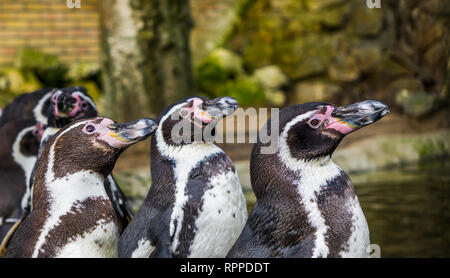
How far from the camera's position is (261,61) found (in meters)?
8.68

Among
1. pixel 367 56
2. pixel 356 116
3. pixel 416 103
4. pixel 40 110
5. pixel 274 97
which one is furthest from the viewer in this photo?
pixel 274 97

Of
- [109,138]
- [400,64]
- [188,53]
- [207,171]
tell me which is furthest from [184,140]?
[400,64]

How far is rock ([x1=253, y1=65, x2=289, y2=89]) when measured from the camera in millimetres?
8312

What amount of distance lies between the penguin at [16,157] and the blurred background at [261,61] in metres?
1.60

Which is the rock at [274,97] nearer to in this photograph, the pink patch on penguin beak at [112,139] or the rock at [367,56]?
the rock at [367,56]

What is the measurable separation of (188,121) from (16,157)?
0.85 m

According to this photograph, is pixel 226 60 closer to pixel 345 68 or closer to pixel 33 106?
pixel 345 68

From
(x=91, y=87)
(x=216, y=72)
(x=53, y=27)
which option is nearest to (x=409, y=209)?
(x=216, y=72)

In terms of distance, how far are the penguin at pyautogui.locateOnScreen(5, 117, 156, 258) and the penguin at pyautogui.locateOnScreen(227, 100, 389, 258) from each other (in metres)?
0.33

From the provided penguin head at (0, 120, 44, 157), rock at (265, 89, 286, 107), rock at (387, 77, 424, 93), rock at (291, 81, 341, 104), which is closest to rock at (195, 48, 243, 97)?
rock at (265, 89, 286, 107)

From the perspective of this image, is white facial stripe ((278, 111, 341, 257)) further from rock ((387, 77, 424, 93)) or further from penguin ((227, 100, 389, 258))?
rock ((387, 77, 424, 93))

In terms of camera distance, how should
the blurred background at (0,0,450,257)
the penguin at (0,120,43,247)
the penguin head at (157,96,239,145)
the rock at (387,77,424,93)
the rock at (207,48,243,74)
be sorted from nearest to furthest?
the penguin head at (157,96,239,145) → the penguin at (0,120,43,247) → the blurred background at (0,0,450,257) → the rock at (387,77,424,93) → the rock at (207,48,243,74)
